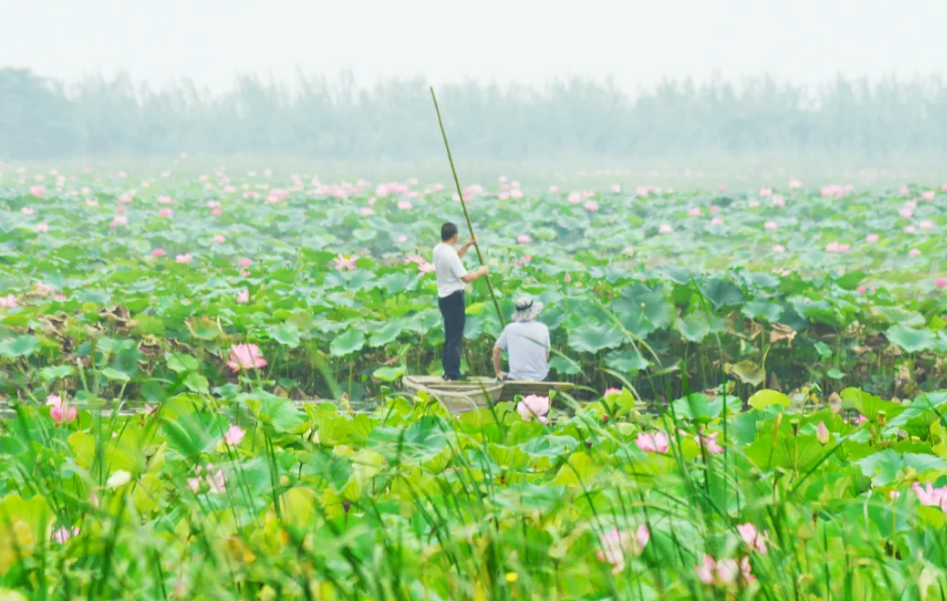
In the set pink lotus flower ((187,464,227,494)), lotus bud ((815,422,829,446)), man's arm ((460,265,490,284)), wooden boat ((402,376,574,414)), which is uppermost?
pink lotus flower ((187,464,227,494))

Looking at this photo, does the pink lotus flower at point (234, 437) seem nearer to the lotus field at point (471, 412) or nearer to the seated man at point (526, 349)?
the lotus field at point (471, 412)

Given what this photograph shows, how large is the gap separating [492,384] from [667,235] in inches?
297

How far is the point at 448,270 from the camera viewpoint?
5707mm

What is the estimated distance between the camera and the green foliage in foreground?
4.93 feet

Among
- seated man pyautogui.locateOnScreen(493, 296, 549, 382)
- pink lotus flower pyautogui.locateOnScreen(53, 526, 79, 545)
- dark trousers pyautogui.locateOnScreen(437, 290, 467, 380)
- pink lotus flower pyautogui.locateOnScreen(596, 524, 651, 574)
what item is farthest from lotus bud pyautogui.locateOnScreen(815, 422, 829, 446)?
dark trousers pyautogui.locateOnScreen(437, 290, 467, 380)

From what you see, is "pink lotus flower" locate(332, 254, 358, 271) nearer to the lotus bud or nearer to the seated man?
the seated man

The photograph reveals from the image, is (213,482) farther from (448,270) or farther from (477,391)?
(448,270)

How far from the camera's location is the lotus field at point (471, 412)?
1606 mm

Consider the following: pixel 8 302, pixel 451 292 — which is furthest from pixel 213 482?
pixel 8 302

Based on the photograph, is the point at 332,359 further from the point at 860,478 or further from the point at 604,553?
the point at 604,553

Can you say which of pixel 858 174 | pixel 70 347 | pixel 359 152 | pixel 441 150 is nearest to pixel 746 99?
pixel 858 174

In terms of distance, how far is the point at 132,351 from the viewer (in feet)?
18.6

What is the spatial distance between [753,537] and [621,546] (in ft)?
0.74

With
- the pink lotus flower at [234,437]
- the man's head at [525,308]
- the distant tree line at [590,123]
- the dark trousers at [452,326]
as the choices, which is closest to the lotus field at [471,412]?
the pink lotus flower at [234,437]
